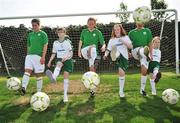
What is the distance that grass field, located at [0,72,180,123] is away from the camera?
9133mm

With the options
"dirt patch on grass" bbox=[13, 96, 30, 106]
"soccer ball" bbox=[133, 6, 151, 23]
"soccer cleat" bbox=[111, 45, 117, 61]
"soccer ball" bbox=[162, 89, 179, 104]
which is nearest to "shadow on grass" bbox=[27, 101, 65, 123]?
"dirt patch on grass" bbox=[13, 96, 30, 106]

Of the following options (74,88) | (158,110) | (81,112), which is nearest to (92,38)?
(74,88)

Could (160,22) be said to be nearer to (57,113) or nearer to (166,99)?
(166,99)

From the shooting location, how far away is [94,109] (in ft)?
32.2

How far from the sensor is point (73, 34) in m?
19.9

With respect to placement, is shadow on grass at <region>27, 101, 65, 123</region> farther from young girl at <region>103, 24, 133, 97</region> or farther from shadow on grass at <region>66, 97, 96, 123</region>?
young girl at <region>103, 24, 133, 97</region>

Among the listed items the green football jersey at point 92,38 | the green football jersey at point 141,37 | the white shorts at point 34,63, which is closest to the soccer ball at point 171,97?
the green football jersey at point 141,37

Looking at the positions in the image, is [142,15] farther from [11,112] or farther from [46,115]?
[11,112]

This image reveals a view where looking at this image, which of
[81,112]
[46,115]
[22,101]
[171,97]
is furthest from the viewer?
[22,101]

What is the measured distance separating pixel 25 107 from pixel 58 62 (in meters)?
1.59

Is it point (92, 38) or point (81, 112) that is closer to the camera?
point (81, 112)

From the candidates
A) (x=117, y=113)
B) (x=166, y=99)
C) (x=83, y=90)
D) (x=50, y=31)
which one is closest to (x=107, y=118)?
(x=117, y=113)

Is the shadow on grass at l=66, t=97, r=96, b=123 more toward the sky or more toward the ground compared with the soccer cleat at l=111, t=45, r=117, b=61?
more toward the ground

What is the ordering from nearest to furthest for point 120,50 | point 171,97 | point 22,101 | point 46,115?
point 46,115 → point 171,97 → point 22,101 → point 120,50
